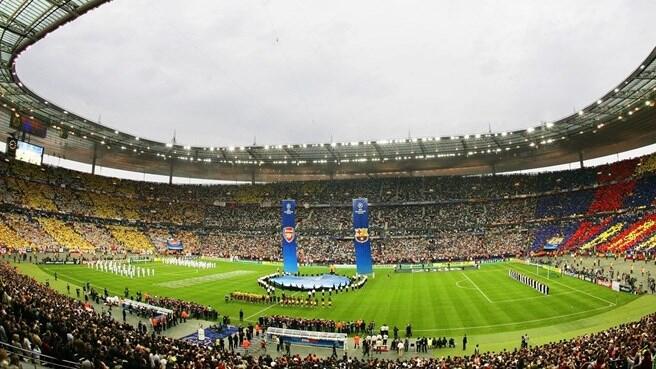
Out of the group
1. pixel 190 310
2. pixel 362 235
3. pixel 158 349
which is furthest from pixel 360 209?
pixel 158 349

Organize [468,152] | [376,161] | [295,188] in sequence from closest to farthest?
[468,152] → [376,161] → [295,188]

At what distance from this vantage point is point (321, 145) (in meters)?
73.3

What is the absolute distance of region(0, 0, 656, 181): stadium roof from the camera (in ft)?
122

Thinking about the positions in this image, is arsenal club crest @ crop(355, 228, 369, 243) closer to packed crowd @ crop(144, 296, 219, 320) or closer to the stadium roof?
packed crowd @ crop(144, 296, 219, 320)

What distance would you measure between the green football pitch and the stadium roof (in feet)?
67.6

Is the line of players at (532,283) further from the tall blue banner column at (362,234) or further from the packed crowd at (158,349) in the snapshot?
the packed crowd at (158,349)

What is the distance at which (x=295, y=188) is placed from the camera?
97.3 meters

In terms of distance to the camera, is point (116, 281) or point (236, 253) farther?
point (236, 253)

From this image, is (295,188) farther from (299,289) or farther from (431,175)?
(299,289)

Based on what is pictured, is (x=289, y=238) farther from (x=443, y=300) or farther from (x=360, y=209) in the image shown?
(x=443, y=300)

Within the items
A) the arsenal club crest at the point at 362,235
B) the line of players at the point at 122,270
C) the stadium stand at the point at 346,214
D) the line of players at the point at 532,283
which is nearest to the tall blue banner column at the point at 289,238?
the arsenal club crest at the point at 362,235

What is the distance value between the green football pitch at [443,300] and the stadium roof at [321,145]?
20590mm

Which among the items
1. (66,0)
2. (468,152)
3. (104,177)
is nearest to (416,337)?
(66,0)

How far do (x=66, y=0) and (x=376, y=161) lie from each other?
2485 inches
